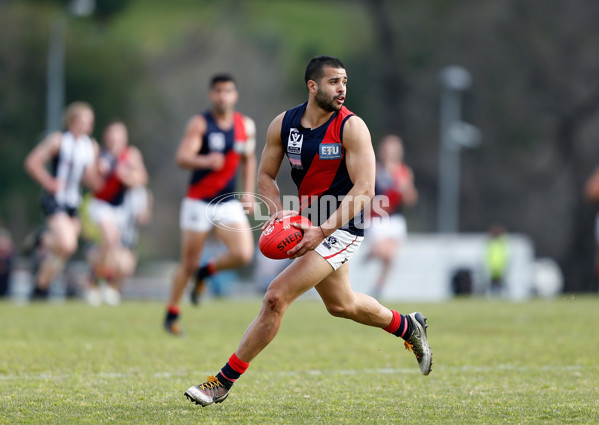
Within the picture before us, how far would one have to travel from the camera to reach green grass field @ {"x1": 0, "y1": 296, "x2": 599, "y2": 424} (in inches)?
225

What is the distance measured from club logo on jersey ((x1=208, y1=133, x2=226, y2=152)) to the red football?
452 centimetres

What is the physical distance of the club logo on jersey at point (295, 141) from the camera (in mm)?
6336

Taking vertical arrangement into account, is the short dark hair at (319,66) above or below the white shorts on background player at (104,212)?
above

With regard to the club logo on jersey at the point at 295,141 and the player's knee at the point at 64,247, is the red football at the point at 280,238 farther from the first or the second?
the player's knee at the point at 64,247

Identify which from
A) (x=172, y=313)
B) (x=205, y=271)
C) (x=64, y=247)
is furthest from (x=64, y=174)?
(x=172, y=313)

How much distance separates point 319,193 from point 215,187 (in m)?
4.26

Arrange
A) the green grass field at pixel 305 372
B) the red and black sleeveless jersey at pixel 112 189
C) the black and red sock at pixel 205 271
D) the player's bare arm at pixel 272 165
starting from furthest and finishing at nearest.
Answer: the red and black sleeveless jersey at pixel 112 189
the black and red sock at pixel 205 271
the player's bare arm at pixel 272 165
the green grass field at pixel 305 372

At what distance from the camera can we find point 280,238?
600 cm

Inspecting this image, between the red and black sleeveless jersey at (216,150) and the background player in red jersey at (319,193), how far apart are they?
13.0 feet

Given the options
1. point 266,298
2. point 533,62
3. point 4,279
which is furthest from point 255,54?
point 266,298

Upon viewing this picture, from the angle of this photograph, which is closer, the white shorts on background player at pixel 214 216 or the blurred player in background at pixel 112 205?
the white shorts on background player at pixel 214 216

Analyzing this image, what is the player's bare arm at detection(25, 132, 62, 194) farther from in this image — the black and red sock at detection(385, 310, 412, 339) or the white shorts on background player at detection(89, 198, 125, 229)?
the black and red sock at detection(385, 310, 412, 339)

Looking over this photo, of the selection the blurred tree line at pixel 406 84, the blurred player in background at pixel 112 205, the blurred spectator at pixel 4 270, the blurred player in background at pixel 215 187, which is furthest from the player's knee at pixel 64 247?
the blurred tree line at pixel 406 84

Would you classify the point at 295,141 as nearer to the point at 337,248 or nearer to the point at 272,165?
the point at 272,165
